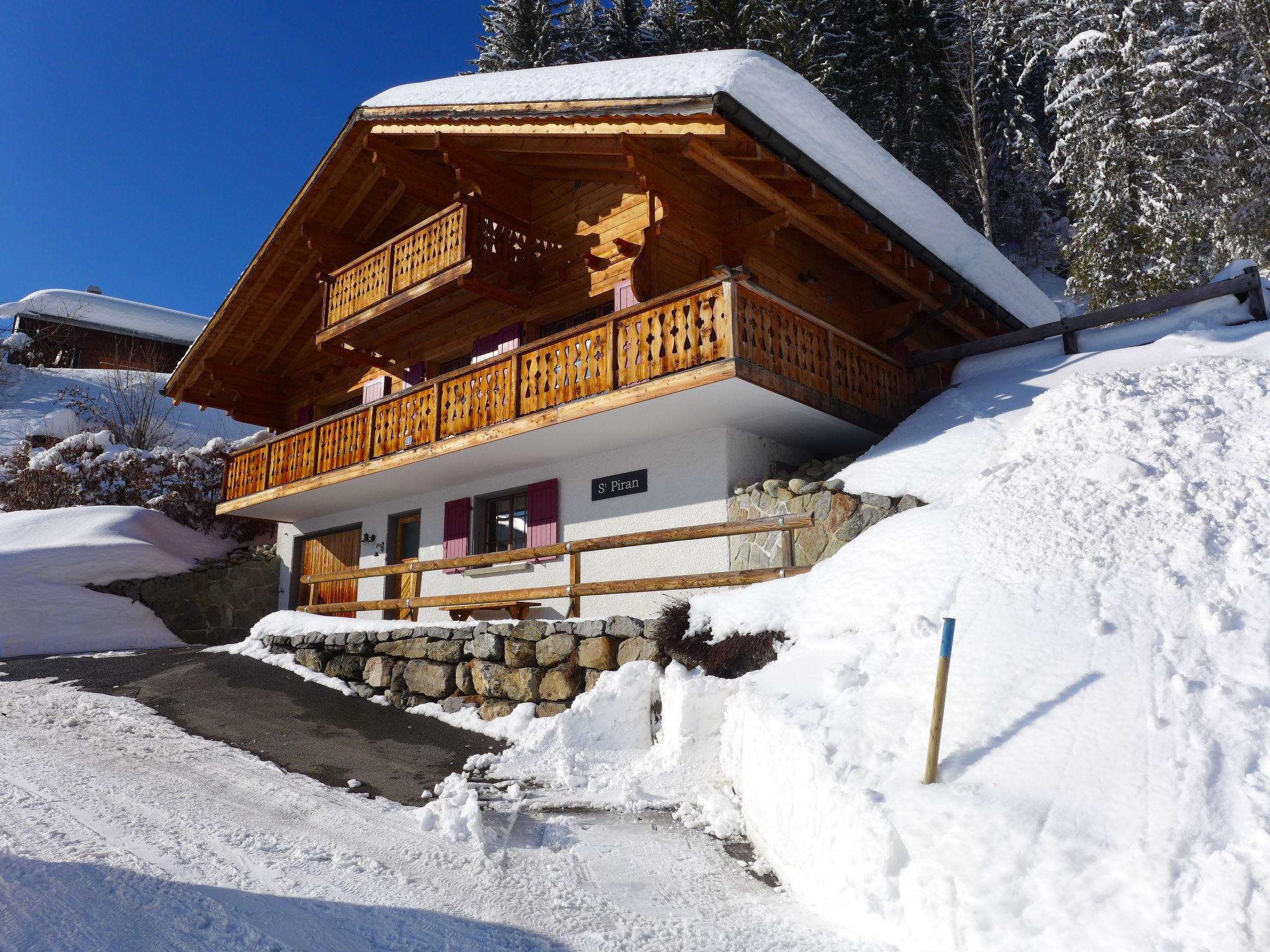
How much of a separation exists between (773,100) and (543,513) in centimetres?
662

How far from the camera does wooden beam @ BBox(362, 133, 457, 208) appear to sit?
576 inches

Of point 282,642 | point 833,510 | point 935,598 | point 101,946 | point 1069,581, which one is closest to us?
point 101,946

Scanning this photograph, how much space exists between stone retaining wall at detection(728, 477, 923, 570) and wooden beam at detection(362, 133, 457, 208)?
332 inches

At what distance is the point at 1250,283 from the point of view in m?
10.9

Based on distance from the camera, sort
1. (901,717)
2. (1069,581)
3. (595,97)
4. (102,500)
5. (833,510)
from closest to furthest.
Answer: (901,717), (1069,581), (833,510), (595,97), (102,500)

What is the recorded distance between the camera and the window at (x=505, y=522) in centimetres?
1350

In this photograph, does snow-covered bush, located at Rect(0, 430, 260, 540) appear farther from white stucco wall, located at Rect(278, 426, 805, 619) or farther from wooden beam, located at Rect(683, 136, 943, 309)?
wooden beam, located at Rect(683, 136, 943, 309)

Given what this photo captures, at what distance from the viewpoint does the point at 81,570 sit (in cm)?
1673

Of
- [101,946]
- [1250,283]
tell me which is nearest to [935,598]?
[101,946]

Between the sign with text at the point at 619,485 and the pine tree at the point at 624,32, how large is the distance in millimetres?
28416

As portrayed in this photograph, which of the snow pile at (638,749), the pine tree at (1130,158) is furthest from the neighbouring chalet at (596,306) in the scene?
the pine tree at (1130,158)

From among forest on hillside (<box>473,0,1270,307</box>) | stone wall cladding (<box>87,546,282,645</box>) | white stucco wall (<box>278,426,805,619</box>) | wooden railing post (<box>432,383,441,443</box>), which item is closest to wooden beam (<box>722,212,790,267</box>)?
white stucco wall (<box>278,426,805,619</box>)

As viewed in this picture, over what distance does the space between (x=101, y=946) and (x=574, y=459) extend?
9.56 metres

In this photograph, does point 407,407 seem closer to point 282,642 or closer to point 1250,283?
point 282,642
